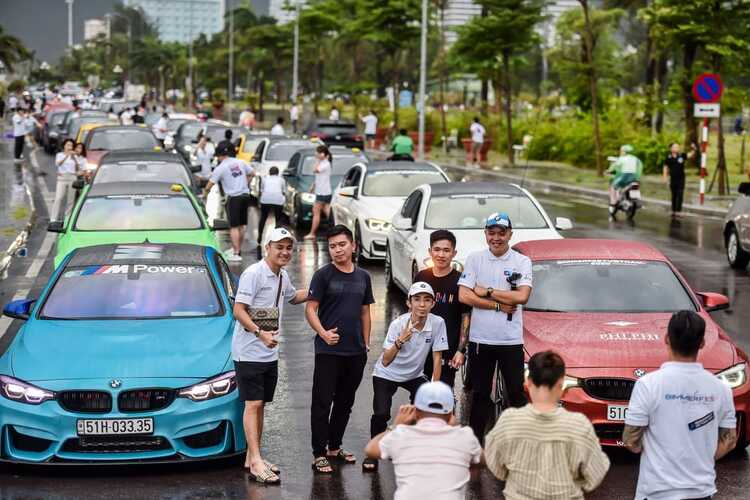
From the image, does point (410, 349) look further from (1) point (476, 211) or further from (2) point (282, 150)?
(2) point (282, 150)

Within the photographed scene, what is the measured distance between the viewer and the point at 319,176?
76.7 ft

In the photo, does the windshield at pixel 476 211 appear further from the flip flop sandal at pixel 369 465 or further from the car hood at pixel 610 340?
the flip flop sandal at pixel 369 465

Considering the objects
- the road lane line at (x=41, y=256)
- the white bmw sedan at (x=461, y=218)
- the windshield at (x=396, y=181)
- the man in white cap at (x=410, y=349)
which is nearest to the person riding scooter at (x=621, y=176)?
the windshield at (x=396, y=181)

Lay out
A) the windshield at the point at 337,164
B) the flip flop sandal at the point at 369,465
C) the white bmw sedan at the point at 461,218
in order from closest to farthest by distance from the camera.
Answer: the flip flop sandal at the point at 369,465, the white bmw sedan at the point at 461,218, the windshield at the point at 337,164

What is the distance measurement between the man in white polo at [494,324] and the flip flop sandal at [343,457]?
0.83 meters

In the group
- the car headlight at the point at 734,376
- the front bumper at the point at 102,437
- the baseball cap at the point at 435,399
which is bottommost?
the front bumper at the point at 102,437

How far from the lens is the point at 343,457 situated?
9.07 meters

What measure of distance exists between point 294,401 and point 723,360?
3.47 metres

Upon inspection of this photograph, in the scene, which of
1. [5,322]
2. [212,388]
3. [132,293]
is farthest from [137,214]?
[212,388]

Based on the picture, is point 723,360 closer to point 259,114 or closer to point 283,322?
point 283,322

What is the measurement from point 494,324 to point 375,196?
11941 millimetres

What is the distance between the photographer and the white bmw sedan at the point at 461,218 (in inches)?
609

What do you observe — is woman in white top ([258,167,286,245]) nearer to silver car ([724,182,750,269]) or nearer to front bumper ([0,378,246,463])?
silver car ([724,182,750,269])

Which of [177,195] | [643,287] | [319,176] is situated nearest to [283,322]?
[177,195]
